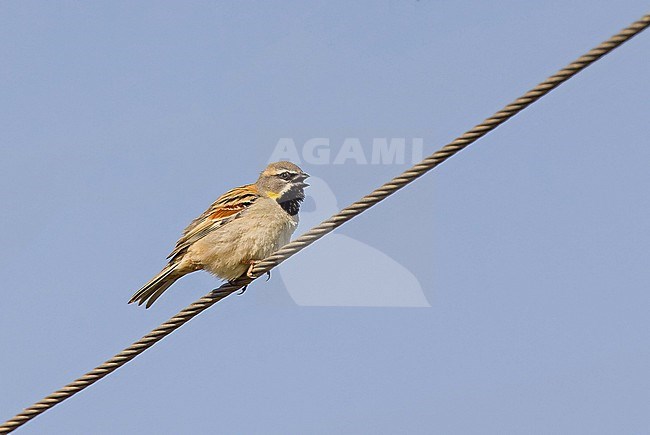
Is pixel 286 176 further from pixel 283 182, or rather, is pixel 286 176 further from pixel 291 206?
pixel 291 206

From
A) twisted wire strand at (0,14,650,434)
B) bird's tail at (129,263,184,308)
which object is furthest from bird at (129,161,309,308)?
twisted wire strand at (0,14,650,434)

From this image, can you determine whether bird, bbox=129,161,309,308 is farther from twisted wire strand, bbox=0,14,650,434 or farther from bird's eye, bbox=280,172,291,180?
twisted wire strand, bbox=0,14,650,434

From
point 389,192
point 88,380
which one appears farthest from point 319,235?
point 88,380

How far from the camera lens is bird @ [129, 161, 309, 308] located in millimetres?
9422

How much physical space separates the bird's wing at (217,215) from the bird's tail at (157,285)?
0.48 feet

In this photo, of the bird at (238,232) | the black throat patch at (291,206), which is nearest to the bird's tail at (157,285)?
the bird at (238,232)

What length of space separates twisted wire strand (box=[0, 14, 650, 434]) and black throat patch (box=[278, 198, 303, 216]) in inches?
87.0

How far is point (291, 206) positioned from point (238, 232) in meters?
0.62

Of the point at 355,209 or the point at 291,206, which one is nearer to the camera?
the point at 355,209

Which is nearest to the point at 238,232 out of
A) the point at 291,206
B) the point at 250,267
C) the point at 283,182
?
the point at 250,267

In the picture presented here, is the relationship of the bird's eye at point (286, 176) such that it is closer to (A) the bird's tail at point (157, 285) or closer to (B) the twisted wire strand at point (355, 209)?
(A) the bird's tail at point (157, 285)

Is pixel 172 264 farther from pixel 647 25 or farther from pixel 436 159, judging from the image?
pixel 647 25

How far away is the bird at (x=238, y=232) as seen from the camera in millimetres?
9422

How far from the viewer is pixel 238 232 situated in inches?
374
